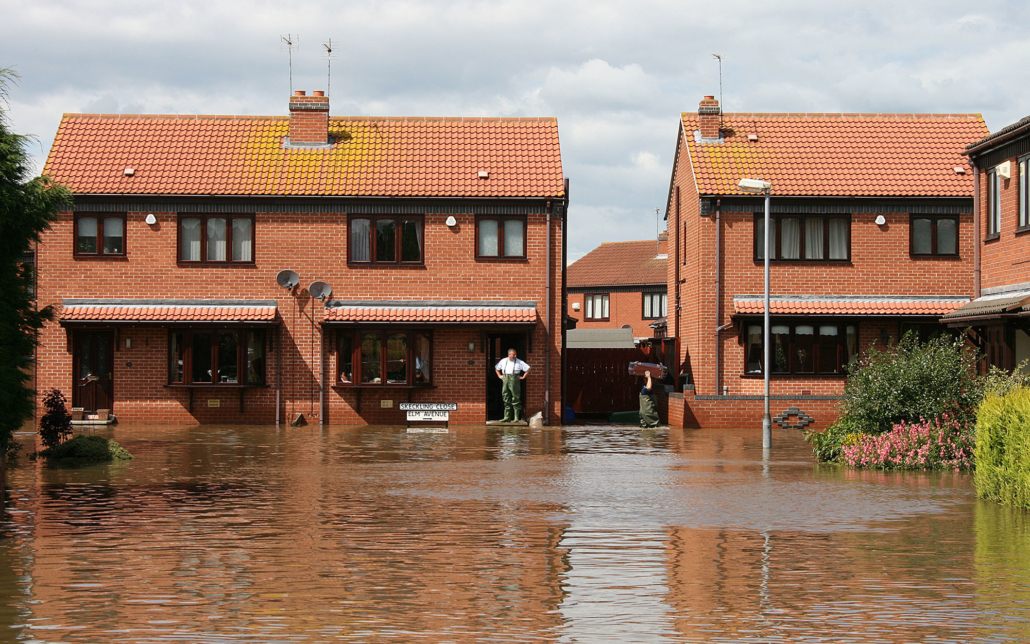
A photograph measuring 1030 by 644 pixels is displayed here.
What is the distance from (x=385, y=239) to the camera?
29.3 m

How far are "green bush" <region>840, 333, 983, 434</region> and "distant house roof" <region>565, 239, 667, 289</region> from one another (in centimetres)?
4414

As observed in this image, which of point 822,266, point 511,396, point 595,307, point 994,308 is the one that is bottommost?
point 511,396

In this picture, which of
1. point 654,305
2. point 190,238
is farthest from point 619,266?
point 190,238

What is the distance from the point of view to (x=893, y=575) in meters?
9.66

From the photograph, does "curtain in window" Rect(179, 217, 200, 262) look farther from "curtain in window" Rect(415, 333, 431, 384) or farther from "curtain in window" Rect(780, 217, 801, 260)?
"curtain in window" Rect(780, 217, 801, 260)

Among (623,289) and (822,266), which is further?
(623,289)

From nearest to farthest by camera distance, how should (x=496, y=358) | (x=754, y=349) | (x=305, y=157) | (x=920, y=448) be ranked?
(x=920, y=448), (x=754, y=349), (x=496, y=358), (x=305, y=157)

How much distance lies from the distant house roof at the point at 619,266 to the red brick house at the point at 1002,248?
40.2 m

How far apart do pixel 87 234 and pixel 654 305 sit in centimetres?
4011

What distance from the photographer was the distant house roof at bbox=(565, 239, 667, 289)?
6538cm

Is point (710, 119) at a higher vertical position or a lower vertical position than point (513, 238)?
higher

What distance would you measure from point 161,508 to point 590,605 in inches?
274

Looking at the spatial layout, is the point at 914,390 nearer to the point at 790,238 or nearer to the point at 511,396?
the point at 790,238

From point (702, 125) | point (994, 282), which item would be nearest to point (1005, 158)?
point (994, 282)
